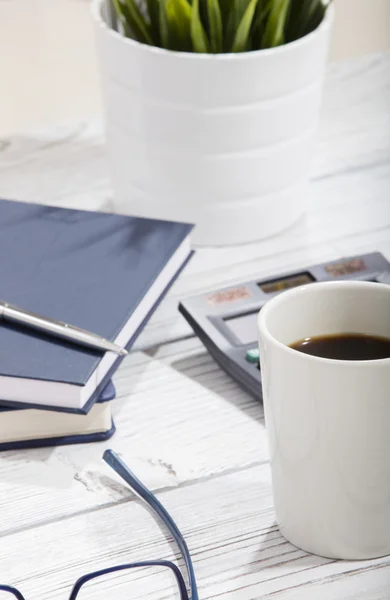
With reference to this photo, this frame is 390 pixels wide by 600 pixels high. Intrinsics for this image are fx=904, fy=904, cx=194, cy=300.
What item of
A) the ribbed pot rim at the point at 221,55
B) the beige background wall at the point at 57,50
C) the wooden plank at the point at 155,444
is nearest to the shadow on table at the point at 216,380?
the wooden plank at the point at 155,444

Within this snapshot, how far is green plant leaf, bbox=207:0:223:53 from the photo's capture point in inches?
27.9

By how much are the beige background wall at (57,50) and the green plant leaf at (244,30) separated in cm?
37

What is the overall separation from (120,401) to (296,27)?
0.36 metres

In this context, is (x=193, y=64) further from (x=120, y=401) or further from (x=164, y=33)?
(x=120, y=401)

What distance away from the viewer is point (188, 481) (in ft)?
1.80

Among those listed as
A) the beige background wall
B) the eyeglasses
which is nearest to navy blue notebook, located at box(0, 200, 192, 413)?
the eyeglasses

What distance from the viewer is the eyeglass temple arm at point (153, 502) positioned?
473 mm

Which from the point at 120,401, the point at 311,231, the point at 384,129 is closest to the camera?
the point at 120,401

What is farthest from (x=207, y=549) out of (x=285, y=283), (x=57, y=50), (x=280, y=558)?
(x=57, y=50)

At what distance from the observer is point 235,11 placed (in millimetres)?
715

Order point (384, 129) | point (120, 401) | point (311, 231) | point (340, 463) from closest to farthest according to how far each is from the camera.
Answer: point (340, 463)
point (120, 401)
point (311, 231)
point (384, 129)

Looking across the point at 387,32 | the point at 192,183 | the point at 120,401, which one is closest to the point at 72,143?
the point at 192,183

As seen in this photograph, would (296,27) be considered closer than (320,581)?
No

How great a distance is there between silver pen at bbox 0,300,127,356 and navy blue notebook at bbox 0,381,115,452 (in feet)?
0.09
